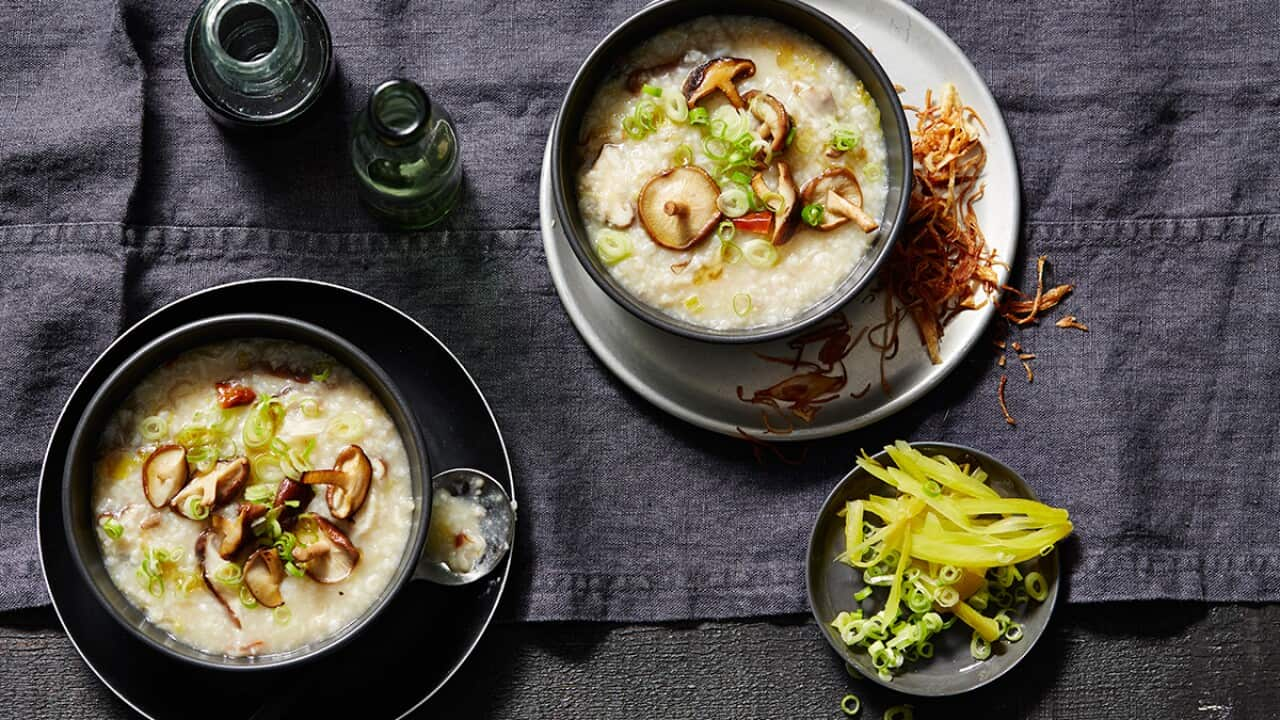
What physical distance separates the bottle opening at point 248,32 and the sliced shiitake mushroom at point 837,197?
1122mm

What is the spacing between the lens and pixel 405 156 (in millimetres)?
2516

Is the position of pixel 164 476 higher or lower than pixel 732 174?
lower

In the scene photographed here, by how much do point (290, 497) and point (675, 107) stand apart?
1.06 m

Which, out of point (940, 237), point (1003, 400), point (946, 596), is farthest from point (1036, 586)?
point (940, 237)

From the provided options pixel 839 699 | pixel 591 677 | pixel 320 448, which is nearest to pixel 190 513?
pixel 320 448

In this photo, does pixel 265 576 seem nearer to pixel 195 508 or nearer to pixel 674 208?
pixel 195 508

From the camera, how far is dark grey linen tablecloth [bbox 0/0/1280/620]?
8.72 ft

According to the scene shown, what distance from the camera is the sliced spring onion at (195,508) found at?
2281mm

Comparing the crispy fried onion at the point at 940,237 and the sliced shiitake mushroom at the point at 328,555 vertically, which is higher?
the crispy fried onion at the point at 940,237

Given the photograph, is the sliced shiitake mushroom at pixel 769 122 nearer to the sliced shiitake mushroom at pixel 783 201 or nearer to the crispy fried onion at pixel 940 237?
the sliced shiitake mushroom at pixel 783 201

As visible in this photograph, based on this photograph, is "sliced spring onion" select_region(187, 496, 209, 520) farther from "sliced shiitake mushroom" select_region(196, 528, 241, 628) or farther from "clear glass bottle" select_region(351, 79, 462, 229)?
"clear glass bottle" select_region(351, 79, 462, 229)

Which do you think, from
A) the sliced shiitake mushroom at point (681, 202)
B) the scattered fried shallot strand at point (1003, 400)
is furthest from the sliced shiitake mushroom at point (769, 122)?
the scattered fried shallot strand at point (1003, 400)

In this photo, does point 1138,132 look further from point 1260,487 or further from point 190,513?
point 190,513

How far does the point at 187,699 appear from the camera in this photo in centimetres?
251
